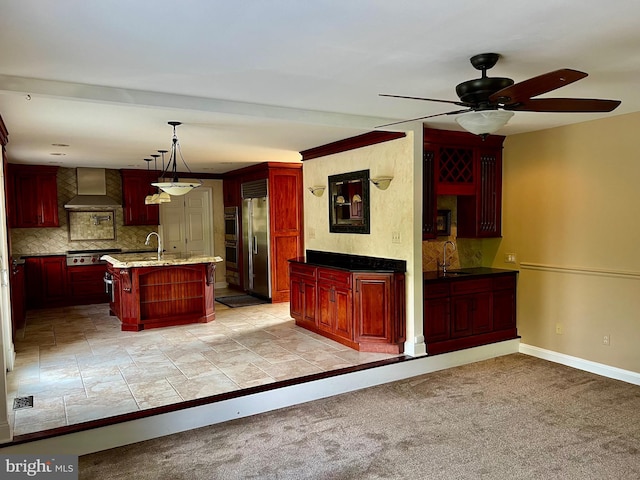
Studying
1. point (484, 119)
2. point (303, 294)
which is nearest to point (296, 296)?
point (303, 294)

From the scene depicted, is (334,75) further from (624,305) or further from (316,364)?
(624,305)

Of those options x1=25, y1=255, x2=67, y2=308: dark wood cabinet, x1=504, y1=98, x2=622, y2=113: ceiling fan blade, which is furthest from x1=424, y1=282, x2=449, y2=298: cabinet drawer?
x1=25, y1=255, x2=67, y2=308: dark wood cabinet

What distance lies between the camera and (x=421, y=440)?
3348mm

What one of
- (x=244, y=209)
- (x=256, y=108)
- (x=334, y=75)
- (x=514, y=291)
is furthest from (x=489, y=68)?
(x=244, y=209)

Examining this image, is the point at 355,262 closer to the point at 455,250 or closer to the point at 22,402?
the point at 455,250

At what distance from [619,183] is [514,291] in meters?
1.65

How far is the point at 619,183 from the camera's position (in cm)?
448

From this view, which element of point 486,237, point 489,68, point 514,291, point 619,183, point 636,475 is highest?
point 489,68

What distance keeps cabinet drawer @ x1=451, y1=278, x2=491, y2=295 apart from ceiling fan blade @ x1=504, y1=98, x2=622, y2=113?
2.72 m

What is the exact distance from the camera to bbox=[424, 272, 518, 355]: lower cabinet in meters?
4.96

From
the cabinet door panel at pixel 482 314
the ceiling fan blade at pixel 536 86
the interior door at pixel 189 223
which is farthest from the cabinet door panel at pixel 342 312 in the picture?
the interior door at pixel 189 223

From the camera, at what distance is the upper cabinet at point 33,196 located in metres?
7.59

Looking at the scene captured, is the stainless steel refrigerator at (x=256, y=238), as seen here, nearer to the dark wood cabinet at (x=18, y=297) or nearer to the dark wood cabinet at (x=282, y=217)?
the dark wood cabinet at (x=282, y=217)

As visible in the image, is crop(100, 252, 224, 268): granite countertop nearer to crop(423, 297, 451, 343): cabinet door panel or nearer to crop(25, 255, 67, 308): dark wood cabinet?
crop(25, 255, 67, 308): dark wood cabinet
